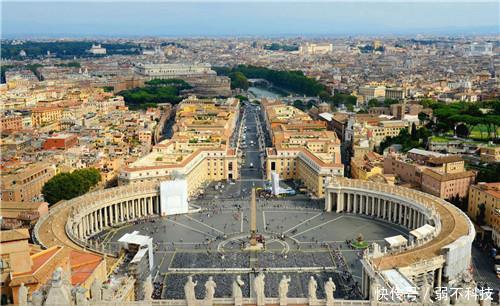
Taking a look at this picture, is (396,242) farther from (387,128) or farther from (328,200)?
(387,128)

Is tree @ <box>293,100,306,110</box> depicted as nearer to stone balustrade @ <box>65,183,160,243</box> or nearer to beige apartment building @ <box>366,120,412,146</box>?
beige apartment building @ <box>366,120,412,146</box>

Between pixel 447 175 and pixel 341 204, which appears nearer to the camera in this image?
pixel 447 175

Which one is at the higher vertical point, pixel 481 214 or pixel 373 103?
pixel 373 103

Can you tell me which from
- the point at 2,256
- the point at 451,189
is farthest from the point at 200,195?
the point at 2,256

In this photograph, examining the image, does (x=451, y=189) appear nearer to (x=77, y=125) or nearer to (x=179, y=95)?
(x=77, y=125)

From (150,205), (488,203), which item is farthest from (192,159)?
(488,203)

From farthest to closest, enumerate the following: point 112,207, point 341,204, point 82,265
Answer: point 341,204 < point 112,207 < point 82,265

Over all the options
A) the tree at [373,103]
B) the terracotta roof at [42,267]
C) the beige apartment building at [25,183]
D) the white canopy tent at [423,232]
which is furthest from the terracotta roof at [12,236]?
the tree at [373,103]

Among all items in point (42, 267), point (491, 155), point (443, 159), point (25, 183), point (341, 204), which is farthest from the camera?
point (491, 155)

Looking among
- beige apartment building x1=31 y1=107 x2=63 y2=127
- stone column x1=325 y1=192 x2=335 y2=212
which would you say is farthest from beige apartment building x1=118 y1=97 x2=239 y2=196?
beige apartment building x1=31 y1=107 x2=63 y2=127
